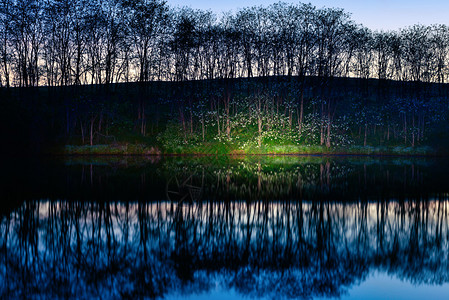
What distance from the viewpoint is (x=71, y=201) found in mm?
16172

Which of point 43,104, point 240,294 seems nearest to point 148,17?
point 43,104

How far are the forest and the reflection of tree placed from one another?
3855cm

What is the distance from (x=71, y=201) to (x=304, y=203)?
9.75m

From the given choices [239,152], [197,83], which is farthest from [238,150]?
[197,83]

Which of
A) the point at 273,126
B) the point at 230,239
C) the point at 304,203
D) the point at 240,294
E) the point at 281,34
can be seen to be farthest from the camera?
the point at 281,34

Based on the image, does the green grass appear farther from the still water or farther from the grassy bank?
the still water

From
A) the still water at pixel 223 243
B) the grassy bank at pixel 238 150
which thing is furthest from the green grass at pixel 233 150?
the still water at pixel 223 243

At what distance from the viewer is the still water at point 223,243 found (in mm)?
7598

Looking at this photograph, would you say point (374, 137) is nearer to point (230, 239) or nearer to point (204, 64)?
point (204, 64)

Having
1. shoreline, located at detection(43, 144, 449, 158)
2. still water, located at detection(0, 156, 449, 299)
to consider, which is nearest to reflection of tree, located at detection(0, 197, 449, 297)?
still water, located at detection(0, 156, 449, 299)

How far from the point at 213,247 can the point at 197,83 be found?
63600 mm

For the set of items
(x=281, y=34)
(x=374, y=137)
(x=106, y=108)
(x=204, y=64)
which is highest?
(x=281, y=34)

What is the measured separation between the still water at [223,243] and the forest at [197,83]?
34503 millimetres

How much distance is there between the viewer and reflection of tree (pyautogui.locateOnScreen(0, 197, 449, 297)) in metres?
7.73
